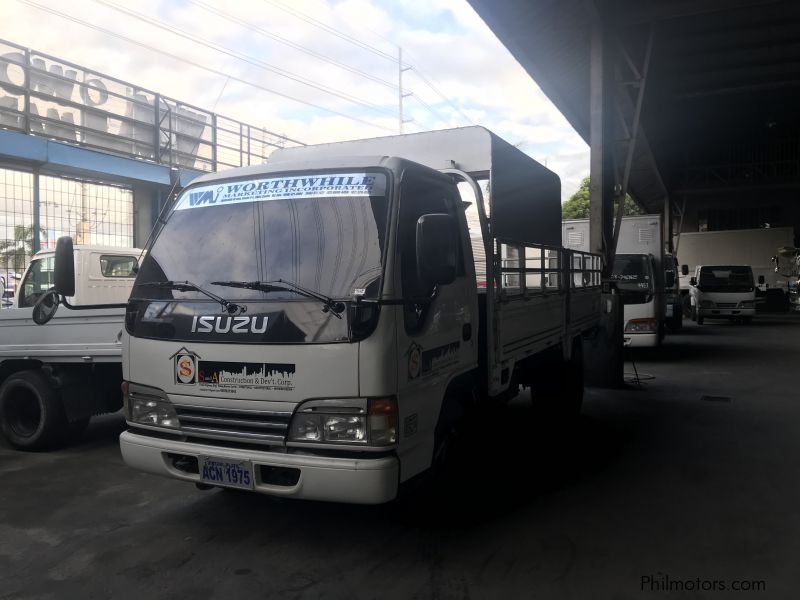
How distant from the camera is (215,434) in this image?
3.37m

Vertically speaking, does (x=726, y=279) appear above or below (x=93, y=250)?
below

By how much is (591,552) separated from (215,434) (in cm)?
215

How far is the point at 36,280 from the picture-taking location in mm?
6363

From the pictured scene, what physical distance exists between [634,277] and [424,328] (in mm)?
9519

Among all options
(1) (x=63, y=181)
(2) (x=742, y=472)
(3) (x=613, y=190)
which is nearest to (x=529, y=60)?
(3) (x=613, y=190)

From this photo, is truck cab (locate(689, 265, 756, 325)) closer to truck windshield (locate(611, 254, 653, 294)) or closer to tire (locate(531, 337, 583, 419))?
truck windshield (locate(611, 254, 653, 294))

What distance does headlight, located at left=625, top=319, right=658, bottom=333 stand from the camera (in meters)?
11.6

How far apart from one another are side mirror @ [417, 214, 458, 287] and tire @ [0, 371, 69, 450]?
410 cm

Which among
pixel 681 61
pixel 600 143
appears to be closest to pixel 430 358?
pixel 600 143

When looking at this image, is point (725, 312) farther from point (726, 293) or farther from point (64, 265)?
point (64, 265)

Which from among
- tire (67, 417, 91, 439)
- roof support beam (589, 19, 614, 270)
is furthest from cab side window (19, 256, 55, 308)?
roof support beam (589, 19, 614, 270)

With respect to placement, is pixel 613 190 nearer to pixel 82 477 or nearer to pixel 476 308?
pixel 476 308

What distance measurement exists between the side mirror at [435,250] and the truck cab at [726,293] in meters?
18.4

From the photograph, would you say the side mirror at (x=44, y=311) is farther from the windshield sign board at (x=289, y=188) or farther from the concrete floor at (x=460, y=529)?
the windshield sign board at (x=289, y=188)
